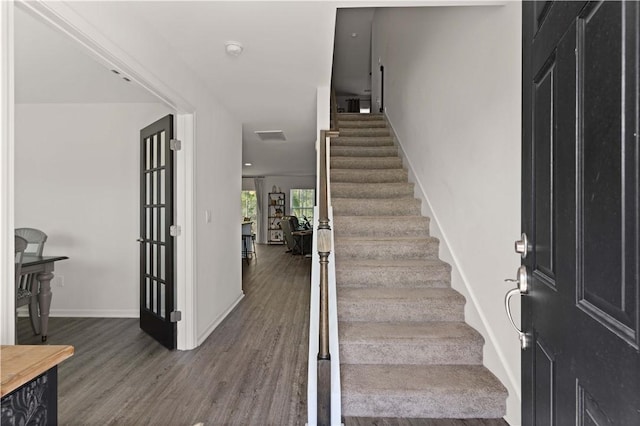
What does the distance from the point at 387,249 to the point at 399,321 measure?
0.69 m

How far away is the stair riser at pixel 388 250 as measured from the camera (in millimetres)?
3014

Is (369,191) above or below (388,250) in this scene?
above

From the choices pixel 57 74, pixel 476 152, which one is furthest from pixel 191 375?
pixel 57 74

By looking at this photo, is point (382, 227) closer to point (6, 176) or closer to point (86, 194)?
point (6, 176)

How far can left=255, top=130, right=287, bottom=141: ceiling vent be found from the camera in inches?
219

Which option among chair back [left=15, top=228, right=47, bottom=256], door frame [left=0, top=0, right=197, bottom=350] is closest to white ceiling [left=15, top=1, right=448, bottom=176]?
door frame [left=0, top=0, right=197, bottom=350]

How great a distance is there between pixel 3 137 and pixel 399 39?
14.6 feet

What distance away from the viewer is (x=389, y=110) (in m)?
5.30

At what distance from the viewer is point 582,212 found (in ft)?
2.27

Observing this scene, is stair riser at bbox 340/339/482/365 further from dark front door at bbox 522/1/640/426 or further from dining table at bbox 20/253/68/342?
dining table at bbox 20/253/68/342

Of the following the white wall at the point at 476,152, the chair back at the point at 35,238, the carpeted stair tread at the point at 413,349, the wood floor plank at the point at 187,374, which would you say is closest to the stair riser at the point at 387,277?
the white wall at the point at 476,152

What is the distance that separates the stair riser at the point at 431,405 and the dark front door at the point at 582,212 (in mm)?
1027

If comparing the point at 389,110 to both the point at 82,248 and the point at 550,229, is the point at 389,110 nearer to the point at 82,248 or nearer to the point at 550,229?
the point at 82,248

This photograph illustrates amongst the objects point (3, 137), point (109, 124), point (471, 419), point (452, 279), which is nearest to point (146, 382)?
point (3, 137)
